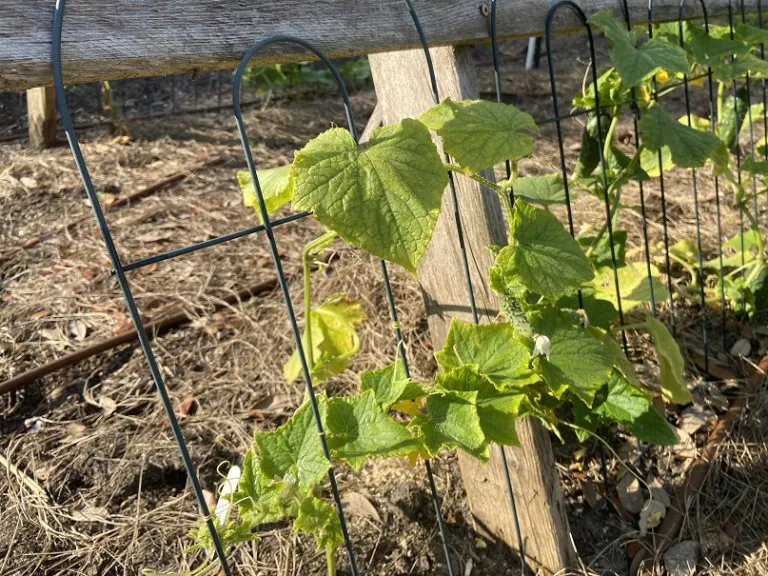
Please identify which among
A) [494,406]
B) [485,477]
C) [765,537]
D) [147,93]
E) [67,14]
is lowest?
[765,537]

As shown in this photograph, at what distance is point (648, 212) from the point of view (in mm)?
2719

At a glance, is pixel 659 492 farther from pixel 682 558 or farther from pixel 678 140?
pixel 678 140

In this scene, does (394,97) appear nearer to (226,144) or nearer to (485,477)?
(485,477)

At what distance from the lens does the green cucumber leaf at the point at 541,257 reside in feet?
3.35

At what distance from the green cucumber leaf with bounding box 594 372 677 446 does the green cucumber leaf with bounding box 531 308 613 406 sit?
0.61 feet

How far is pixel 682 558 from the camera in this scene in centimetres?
145

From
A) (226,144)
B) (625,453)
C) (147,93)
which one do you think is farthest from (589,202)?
(147,93)

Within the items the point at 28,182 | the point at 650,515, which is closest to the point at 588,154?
the point at 650,515

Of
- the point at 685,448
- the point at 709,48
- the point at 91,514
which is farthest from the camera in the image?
the point at 685,448

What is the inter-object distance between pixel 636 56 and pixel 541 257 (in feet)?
1.47

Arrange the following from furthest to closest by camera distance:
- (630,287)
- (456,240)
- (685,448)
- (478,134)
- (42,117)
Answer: (42,117) → (630,287) → (685,448) → (456,240) → (478,134)

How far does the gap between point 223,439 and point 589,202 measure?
1912 millimetres

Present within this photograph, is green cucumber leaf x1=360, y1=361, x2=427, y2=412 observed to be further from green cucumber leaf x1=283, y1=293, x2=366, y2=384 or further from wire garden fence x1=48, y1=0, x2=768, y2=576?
green cucumber leaf x1=283, y1=293, x2=366, y2=384

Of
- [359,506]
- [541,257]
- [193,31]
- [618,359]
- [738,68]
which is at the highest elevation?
[193,31]
